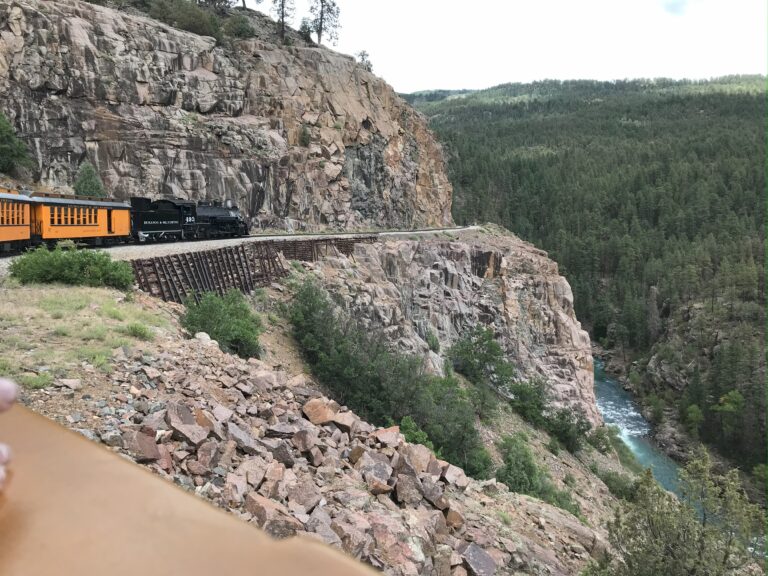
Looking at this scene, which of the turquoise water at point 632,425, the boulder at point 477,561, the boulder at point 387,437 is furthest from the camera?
the turquoise water at point 632,425

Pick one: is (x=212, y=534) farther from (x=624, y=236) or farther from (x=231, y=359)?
(x=624, y=236)

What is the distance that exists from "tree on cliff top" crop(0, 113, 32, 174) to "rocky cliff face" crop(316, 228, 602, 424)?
18584mm

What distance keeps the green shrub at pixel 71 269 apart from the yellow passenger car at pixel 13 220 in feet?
12.7

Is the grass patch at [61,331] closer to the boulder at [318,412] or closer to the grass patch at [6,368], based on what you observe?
the grass patch at [6,368]

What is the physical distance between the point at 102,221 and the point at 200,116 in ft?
60.4

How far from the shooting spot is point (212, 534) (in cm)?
112

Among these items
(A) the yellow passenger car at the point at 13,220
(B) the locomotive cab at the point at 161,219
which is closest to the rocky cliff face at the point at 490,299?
(B) the locomotive cab at the point at 161,219

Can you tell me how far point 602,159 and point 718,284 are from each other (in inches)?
3693

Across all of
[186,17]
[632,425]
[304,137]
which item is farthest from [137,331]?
[632,425]

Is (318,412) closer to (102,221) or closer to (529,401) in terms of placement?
(102,221)

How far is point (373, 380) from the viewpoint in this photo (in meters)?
16.9

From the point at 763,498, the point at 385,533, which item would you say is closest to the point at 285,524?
the point at 385,533

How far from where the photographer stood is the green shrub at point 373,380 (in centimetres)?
1647

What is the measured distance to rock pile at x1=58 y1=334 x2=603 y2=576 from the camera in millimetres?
6051
